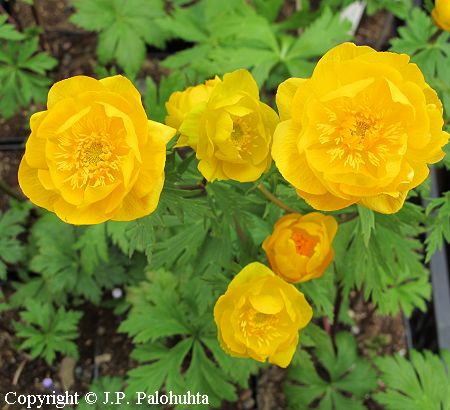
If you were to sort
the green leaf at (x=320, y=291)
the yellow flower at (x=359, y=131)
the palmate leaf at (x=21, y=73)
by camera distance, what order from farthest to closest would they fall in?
the palmate leaf at (x=21, y=73) < the green leaf at (x=320, y=291) < the yellow flower at (x=359, y=131)

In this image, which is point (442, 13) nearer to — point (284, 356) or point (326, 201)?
point (326, 201)

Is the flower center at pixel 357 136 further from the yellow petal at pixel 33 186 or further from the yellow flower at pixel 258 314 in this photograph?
the yellow petal at pixel 33 186

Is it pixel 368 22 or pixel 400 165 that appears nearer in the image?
pixel 400 165

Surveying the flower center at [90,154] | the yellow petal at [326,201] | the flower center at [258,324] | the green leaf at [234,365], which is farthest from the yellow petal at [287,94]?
the green leaf at [234,365]

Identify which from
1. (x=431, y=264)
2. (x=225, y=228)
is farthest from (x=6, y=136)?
(x=431, y=264)

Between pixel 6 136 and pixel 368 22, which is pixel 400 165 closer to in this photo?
pixel 6 136

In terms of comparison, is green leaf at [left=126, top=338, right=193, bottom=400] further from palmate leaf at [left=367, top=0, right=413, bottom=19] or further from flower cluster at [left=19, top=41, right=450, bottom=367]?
palmate leaf at [left=367, top=0, right=413, bottom=19]
